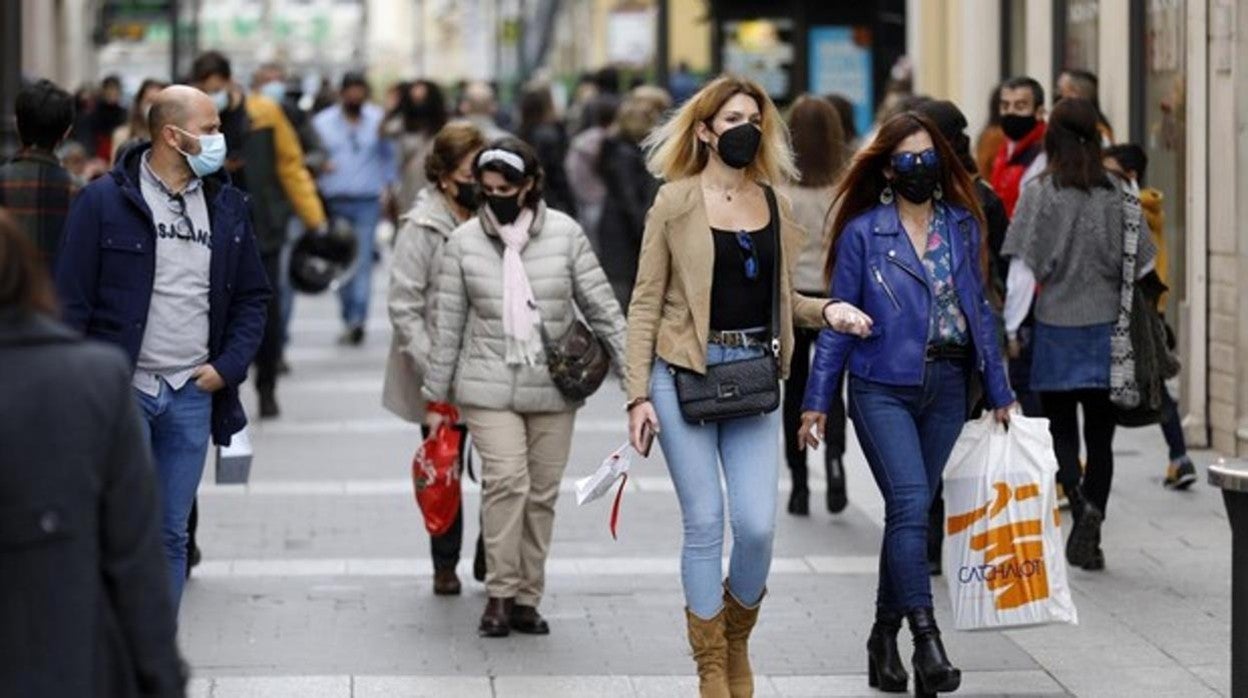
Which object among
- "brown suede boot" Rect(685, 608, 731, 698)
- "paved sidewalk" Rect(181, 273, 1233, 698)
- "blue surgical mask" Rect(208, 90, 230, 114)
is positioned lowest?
"paved sidewalk" Rect(181, 273, 1233, 698)

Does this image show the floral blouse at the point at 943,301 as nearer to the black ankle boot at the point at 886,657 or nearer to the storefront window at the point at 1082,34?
the black ankle boot at the point at 886,657

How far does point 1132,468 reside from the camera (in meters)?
13.2

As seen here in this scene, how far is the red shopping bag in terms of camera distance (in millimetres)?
9578

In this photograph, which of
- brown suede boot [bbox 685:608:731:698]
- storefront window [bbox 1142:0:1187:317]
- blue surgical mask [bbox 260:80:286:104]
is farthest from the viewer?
blue surgical mask [bbox 260:80:286:104]

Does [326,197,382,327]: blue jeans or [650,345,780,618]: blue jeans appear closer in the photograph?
[650,345,780,618]: blue jeans

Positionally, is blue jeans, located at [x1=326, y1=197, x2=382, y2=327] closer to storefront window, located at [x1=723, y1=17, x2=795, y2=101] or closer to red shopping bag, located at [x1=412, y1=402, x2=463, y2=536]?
storefront window, located at [x1=723, y1=17, x2=795, y2=101]

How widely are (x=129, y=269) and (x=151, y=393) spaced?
0.36 meters

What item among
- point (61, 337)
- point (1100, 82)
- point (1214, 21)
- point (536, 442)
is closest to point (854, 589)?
point (536, 442)

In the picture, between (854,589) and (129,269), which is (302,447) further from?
(129,269)

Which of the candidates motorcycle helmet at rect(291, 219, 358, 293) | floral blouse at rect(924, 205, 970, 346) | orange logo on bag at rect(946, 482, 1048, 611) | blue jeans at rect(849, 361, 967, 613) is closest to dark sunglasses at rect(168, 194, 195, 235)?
blue jeans at rect(849, 361, 967, 613)

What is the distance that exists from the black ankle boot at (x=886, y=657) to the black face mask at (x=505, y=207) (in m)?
1.85

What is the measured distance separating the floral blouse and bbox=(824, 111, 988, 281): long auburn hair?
0.17 meters

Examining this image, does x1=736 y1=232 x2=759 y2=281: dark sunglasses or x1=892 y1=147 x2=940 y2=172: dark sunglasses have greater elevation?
x1=892 y1=147 x2=940 y2=172: dark sunglasses

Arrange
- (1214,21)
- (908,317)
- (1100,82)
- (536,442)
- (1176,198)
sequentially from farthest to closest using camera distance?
(1100,82) < (1176,198) < (1214,21) < (536,442) < (908,317)
